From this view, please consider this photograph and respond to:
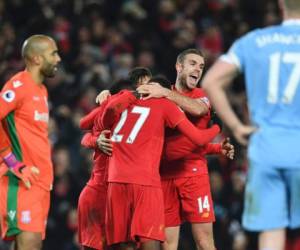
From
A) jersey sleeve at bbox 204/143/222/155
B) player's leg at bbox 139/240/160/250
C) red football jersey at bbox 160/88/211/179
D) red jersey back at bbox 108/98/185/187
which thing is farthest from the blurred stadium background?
red jersey back at bbox 108/98/185/187

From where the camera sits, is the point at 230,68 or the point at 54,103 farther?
the point at 54,103

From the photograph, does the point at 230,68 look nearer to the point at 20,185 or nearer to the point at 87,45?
the point at 20,185

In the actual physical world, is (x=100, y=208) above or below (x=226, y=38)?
below

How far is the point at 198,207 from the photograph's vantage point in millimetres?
9031

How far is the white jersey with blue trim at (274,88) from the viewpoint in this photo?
20.2 ft

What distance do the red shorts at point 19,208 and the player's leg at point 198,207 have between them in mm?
1452

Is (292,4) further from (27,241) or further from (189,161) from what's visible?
(27,241)

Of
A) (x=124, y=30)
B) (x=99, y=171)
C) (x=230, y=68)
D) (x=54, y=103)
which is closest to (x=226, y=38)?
(x=124, y=30)

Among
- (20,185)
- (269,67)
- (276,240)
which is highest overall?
(269,67)

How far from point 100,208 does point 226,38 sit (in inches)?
339

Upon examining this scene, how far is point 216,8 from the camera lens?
1744 centimetres

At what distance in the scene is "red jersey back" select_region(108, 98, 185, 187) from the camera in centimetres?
826

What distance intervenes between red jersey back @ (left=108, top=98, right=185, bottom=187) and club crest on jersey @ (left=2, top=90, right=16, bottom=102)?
38.4 inches

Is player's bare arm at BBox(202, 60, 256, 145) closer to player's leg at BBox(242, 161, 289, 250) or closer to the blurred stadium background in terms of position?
player's leg at BBox(242, 161, 289, 250)
